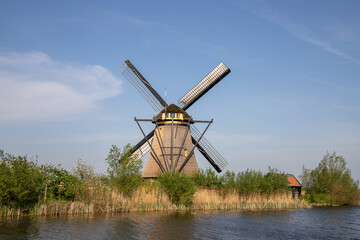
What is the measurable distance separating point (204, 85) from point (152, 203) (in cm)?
1477

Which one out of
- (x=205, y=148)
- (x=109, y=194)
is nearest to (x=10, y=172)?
(x=109, y=194)

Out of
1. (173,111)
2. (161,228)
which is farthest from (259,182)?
(161,228)

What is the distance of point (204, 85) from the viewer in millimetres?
34031

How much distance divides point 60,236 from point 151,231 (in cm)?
380

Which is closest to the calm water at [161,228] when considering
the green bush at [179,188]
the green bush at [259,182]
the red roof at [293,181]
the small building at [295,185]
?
the green bush at [179,188]

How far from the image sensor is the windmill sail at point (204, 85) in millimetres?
33719

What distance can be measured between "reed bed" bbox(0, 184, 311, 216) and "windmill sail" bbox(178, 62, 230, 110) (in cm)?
972

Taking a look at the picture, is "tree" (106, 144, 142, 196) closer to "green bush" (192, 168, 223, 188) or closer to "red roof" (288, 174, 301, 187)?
"green bush" (192, 168, 223, 188)

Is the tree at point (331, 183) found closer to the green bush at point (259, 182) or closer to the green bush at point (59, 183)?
the green bush at point (259, 182)

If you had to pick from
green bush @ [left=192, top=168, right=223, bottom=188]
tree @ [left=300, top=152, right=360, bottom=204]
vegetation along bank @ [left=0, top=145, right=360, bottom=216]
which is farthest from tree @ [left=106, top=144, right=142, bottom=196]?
tree @ [left=300, top=152, right=360, bottom=204]

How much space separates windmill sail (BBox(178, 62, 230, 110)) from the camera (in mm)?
33719

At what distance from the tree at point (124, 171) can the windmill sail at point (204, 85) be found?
10.9 meters

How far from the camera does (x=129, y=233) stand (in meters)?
14.3

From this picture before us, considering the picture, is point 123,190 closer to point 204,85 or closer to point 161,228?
point 161,228
